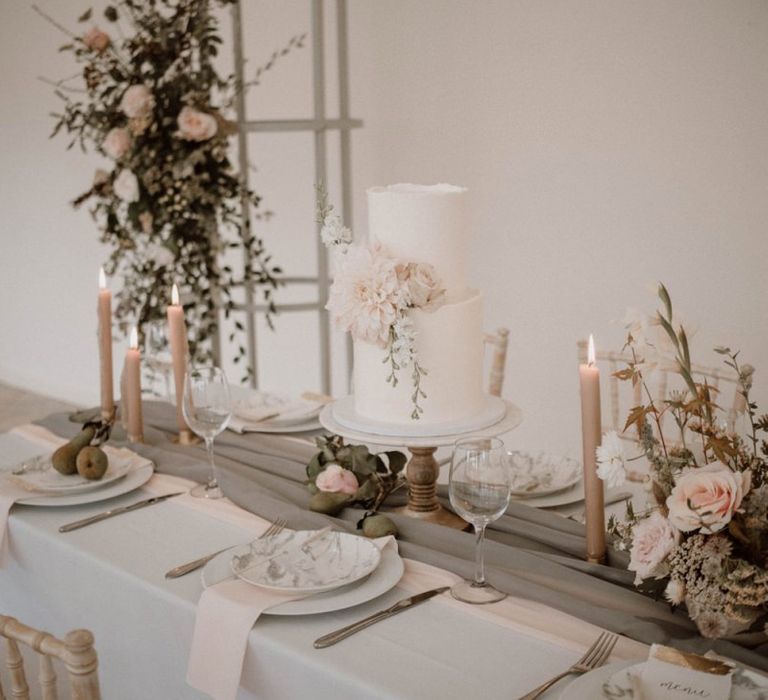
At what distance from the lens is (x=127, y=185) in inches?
128

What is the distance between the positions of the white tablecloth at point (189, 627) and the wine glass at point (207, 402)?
14cm

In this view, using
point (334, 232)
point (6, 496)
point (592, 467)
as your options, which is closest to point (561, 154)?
point (334, 232)

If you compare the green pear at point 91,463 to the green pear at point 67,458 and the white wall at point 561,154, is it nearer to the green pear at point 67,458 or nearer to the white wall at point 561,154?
the green pear at point 67,458

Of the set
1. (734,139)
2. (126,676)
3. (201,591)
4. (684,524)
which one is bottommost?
(126,676)

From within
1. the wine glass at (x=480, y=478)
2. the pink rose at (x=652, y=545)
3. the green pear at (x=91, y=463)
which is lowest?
the green pear at (x=91, y=463)

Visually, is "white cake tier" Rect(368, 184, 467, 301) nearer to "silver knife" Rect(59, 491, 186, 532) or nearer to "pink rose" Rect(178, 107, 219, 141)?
"silver knife" Rect(59, 491, 186, 532)

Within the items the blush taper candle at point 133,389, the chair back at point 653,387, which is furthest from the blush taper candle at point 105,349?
the chair back at point 653,387

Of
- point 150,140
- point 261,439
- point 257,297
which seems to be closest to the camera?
point 261,439

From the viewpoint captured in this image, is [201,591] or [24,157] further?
[24,157]

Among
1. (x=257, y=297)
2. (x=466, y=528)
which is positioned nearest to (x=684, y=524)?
(x=466, y=528)

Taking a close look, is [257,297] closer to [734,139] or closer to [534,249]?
[534,249]

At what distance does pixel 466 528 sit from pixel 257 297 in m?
2.99

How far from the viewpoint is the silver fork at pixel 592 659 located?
3.81ft

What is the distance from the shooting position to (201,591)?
1450 mm
